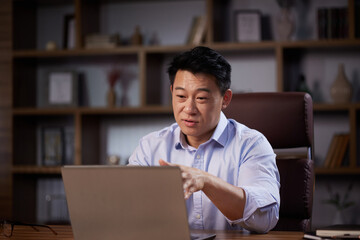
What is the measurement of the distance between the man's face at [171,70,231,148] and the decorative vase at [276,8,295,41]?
1896 millimetres

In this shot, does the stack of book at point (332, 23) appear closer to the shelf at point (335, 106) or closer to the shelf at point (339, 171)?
the shelf at point (335, 106)

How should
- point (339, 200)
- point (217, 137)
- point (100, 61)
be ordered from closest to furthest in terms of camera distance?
point (217, 137)
point (339, 200)
point (100, 61)

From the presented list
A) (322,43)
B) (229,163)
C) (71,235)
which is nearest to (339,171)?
(322,43)

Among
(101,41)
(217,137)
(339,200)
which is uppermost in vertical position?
(101,41)

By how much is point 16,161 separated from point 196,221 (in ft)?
7.83

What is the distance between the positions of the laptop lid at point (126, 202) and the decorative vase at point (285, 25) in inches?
100

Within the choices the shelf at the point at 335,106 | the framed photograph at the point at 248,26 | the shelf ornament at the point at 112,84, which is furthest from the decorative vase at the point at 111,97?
the shelf at the point at 335,106

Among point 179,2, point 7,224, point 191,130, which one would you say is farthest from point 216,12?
point 7,224

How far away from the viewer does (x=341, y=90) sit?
3422mm

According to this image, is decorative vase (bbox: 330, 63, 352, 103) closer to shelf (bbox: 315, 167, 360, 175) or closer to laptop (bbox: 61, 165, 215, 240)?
shelf (bbox: 315, 167, 360, 175)

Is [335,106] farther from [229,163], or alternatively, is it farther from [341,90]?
[229,163]

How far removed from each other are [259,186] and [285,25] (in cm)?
213

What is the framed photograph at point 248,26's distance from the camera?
3.56 m

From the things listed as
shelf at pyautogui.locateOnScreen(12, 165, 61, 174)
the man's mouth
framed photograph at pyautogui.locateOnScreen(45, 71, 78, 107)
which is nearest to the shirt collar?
A: the man's mouth
